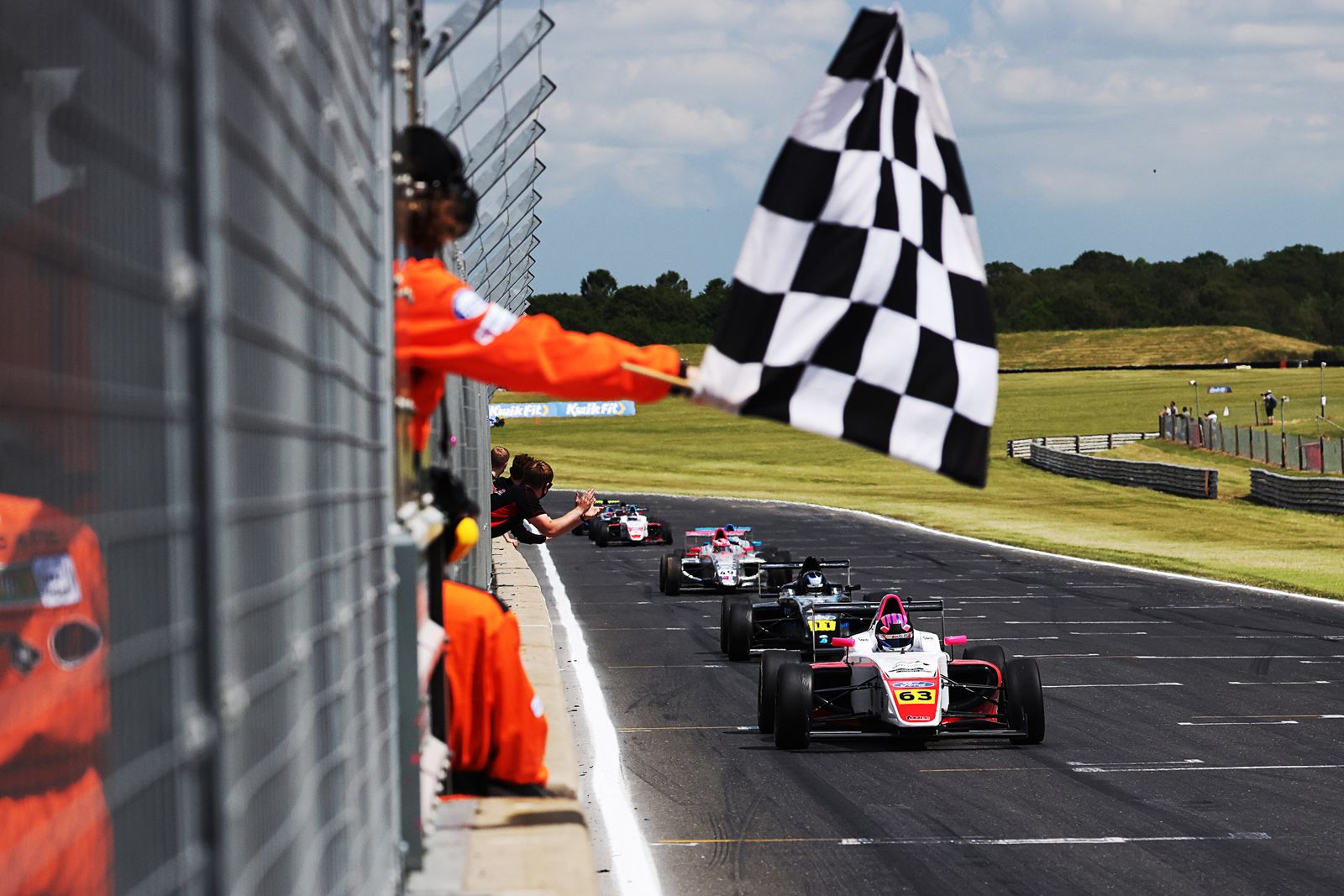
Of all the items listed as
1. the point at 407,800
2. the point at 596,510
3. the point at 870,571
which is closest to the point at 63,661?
the point at 407,800

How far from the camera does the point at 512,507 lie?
11.3 m

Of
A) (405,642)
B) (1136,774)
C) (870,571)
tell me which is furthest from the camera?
(870,571)

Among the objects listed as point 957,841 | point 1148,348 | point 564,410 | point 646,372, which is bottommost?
point 957,841

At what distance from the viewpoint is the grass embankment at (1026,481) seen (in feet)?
97.6

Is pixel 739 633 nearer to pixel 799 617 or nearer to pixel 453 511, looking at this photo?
pixel 799 617

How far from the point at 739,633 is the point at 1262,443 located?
3839 cm

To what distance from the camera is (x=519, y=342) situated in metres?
3.13

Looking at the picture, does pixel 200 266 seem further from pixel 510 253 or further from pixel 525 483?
pixel 510 253

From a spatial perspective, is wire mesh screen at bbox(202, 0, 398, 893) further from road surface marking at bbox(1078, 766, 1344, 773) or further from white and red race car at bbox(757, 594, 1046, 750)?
white and red race car at bbox(757, 594, 1046, 750)

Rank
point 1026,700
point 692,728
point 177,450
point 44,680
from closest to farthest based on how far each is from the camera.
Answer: point 177,450
point 44,680
point 1026,700
point 692,728

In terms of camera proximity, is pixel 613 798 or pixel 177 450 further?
pixel 613 798

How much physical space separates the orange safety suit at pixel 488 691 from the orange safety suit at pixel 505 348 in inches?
27.4

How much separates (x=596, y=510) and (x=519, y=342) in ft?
93.3

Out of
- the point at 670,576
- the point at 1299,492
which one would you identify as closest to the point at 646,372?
the point at 670,576
